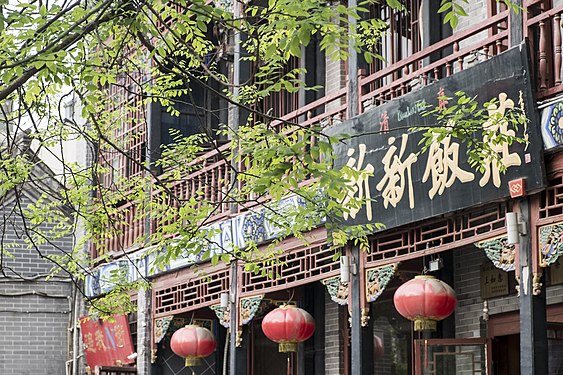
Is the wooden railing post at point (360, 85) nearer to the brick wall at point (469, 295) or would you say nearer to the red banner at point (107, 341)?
the brick wall at point (469, 295)

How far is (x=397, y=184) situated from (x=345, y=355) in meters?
4.17

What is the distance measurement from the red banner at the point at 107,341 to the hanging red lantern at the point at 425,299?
6.97 meters

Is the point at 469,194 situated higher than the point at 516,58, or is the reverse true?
the point at 516,58

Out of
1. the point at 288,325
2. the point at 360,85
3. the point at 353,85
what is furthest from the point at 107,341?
the point at 360,85

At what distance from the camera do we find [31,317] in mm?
20062

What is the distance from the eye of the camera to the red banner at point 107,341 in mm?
17156

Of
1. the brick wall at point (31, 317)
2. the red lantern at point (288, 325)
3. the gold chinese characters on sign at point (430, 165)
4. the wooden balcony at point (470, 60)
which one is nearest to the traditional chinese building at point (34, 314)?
the brick wall at point (31, 317)

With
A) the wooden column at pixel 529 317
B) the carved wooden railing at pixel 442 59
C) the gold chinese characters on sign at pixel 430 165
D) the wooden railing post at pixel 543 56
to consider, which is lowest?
the wooden column at pixel 529 317

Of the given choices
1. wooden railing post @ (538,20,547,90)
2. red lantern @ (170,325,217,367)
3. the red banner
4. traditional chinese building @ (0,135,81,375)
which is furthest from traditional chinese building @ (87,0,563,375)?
traditional chinese building @ (0,135,81,375)

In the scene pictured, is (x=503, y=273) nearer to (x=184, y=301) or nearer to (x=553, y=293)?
(x=553, y=293)

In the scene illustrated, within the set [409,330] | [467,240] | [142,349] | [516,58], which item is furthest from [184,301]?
[516,58]

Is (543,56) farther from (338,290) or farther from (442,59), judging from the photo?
(338,290)

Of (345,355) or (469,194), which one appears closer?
(469,194)

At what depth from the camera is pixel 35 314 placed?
2009cm
